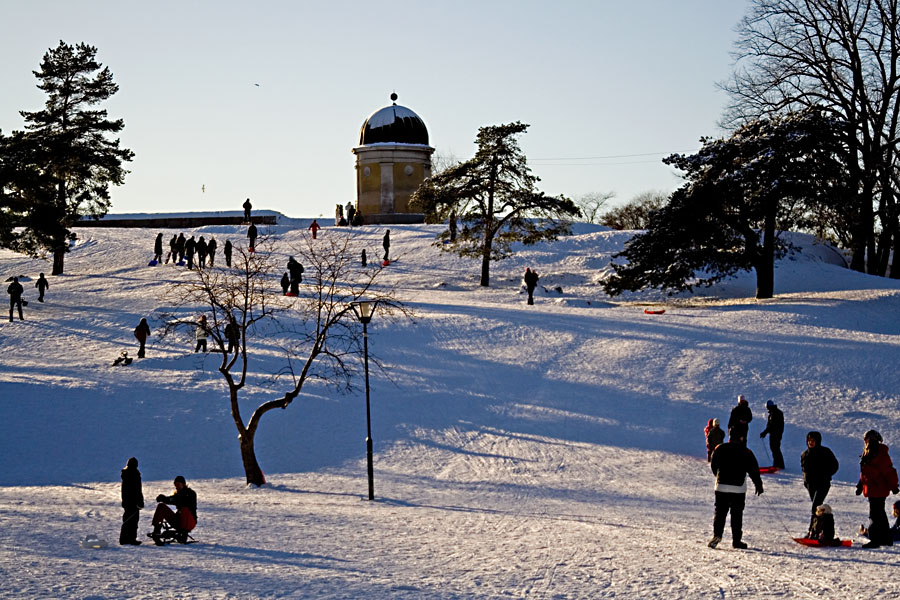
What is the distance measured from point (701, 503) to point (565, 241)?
117 feet

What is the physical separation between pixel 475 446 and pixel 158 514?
401 inches

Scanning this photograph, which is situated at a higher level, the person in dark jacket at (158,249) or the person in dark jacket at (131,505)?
the person in dark jacket at (158,249)

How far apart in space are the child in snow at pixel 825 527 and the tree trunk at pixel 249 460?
35.9 feet

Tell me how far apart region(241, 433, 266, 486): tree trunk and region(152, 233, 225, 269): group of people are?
2474 cm

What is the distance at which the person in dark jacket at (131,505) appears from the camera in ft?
39.9

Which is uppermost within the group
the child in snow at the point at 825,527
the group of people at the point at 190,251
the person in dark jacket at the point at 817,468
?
the group of people at the point at 190,251

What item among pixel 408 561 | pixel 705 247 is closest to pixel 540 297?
pixel 705 247

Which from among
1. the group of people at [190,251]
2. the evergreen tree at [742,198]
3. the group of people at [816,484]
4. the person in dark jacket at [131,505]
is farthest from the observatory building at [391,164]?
the group of people at [816,484]

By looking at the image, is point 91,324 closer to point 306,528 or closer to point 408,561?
point 306,528

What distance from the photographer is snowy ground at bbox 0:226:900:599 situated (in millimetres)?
10156

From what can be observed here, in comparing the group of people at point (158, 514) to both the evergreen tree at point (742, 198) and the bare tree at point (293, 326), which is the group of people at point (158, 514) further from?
the evergreen tree at point (742, 198)

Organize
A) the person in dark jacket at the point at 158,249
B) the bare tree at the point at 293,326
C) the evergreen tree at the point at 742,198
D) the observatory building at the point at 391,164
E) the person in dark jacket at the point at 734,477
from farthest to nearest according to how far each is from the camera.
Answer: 1. the observatory building at the point at 391,164
2. the person in dark jacket at the point at 158,249
3. the evergreen tree at the point at 742,198
4. the bare tree at the point at 293,326
5. the person in dark jacket at the point at 734,477

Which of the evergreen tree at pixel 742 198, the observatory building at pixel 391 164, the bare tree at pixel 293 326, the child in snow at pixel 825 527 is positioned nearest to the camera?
the child in snow at pixel 825 527

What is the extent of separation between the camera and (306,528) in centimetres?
1322
